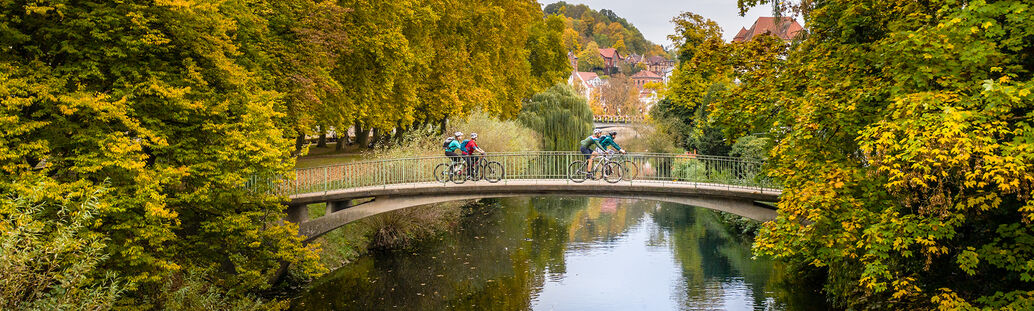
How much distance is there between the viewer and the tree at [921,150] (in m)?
8.63

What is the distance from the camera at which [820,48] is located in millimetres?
12914

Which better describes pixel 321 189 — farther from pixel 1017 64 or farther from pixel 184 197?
pixel 1017 64

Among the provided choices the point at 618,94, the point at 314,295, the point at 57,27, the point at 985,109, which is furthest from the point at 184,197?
the point at 618,94

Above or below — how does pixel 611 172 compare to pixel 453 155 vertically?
below

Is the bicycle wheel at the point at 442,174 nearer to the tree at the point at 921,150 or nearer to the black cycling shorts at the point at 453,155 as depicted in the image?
the black cycling shorts at the point at 453,155

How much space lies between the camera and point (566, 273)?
21.1 m

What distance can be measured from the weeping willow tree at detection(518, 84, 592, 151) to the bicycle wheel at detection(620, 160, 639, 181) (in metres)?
19.1

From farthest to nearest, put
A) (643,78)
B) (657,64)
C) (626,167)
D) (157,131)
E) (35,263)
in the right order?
(657,64) → (643,78) → (626,167) → (157,131) → (35,263)

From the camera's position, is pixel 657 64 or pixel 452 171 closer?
pixel 452 171

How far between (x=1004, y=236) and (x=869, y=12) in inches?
167

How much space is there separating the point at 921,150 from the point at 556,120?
31.3m

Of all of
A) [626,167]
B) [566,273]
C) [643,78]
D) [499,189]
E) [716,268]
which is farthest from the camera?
[643,78]

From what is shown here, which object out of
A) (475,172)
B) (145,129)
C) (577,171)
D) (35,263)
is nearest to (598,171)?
(577,171)

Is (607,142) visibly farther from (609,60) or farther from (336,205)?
(609,60)
